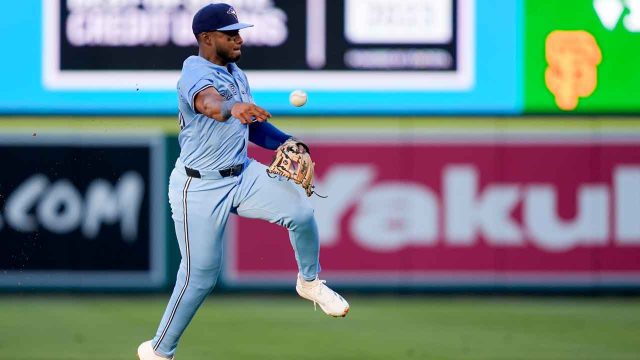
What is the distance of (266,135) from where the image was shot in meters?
6.80

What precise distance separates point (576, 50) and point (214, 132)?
458 centimetres

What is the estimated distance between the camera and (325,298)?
676cm

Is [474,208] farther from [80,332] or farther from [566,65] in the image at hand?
[80,332]

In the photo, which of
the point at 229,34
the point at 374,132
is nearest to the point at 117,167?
the point at 374,132

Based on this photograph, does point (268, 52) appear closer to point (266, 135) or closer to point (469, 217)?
point (469, 217)

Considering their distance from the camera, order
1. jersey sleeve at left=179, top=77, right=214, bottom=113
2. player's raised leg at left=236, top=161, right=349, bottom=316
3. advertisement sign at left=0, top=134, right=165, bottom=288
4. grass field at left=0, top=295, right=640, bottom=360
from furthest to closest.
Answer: advertisement sign at left=0, top=134, right=165, bottom=288
grass field at left=0, top=295, right=640, bottom=360
player's raised leg at left=236, top=161, right=349, bottom=316
jersey sleeve at left=179, top=77, right=214, bottom=113

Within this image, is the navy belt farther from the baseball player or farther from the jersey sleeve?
the jersey sleeve

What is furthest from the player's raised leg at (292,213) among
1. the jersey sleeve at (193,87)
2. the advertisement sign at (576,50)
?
the advertisement sign at (576,50)

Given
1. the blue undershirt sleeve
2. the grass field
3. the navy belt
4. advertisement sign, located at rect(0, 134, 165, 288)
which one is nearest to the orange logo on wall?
the grass field

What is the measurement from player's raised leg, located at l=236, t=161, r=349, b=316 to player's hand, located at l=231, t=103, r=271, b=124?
2.21 feet

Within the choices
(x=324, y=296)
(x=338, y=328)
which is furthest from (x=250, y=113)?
(x=338, y=328)

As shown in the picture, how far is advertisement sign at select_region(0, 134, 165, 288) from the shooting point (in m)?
10.1

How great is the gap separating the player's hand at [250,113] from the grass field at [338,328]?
1.97 metres

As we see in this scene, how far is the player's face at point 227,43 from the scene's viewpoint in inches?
255
